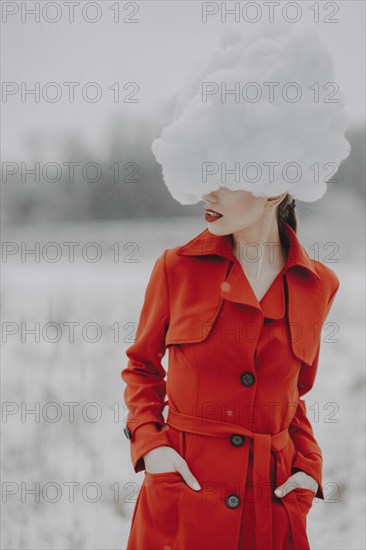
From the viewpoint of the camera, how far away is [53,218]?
2.13m

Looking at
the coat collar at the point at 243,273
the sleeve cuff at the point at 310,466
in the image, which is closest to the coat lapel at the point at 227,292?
the coat collar at the point at 243,273

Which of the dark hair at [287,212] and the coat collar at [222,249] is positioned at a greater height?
the dark hair at [287,212]

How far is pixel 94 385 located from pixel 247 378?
120 cm

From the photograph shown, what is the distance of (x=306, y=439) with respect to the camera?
4.36 ft

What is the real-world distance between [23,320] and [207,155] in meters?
1.37

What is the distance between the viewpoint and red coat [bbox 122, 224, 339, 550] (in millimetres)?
1167

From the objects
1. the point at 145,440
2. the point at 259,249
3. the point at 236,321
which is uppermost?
the point at 259,249

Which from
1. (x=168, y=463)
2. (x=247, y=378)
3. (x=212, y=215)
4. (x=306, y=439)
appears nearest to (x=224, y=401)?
(x=247, y=378)

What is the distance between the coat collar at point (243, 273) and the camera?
118 cm

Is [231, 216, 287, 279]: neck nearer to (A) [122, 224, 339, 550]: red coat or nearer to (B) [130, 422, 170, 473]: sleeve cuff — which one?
(A) [122, 224, 339, 550]: red coat

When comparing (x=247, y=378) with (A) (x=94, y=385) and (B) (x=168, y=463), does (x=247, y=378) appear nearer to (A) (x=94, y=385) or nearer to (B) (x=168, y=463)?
(B) (x=168, y=463)

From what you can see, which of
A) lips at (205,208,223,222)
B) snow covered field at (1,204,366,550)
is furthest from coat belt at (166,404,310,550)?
snow covered field at (1,204,366,550)

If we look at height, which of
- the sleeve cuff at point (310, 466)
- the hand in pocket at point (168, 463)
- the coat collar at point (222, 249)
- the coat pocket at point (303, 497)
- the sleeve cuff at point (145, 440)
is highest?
the coat collar at point (222, 249)

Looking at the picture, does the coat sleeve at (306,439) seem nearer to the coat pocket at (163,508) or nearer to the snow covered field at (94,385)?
the coat pocket at (163,508)
